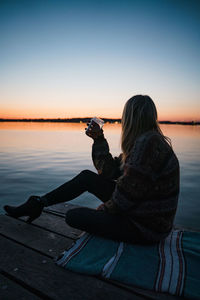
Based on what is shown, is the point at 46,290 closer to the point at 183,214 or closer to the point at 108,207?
the point at 108,207

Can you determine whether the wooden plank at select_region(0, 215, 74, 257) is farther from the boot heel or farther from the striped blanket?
the striped blanket

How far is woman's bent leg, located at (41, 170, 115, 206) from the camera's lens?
2.57 meters

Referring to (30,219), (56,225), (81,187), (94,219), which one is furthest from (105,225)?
(30,219)

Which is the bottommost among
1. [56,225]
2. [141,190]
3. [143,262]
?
[56,225]

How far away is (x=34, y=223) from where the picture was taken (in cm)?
306

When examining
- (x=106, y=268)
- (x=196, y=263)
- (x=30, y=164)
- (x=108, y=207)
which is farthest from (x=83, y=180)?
(x=30, y=164)

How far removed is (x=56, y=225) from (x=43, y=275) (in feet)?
3.60

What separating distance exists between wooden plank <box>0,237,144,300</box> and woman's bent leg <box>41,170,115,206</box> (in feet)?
2.12

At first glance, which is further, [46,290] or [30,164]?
[30,164]

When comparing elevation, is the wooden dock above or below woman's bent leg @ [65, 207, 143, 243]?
below

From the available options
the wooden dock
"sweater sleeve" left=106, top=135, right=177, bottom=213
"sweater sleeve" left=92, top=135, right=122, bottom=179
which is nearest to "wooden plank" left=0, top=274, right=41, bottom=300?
the wooden dock

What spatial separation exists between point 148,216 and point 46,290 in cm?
106

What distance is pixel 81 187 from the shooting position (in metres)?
2.59

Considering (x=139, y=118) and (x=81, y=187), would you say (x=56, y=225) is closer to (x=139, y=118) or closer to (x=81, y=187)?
(x=81, y=187)
